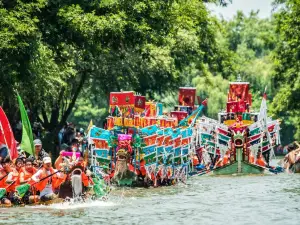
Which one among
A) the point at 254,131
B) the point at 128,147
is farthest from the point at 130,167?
the point at 254,131

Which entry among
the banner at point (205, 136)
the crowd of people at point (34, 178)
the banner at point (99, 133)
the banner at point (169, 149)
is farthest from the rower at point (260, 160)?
the crowd of people at point (34, 178)

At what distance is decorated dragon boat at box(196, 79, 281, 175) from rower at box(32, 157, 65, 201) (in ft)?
44.5

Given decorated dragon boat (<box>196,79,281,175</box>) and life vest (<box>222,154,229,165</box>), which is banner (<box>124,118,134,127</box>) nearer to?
decorated dragon boat (<box>196,79,281,175</box>)

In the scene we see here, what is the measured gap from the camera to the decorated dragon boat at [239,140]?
37.2 meters

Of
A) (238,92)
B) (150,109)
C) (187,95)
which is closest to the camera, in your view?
(150,109)

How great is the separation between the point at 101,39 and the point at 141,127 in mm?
5139

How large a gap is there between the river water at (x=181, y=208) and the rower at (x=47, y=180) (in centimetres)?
34

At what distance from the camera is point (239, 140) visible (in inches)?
1485

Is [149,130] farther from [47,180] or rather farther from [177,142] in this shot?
[47,180]

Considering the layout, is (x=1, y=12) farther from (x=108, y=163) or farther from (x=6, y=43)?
(x=108, y=163)

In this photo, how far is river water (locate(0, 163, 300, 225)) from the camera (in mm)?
21609

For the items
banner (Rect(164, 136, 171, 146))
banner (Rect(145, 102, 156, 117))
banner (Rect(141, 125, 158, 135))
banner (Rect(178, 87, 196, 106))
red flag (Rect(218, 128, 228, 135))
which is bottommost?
banner (Rect(164, 136, 171, 146))

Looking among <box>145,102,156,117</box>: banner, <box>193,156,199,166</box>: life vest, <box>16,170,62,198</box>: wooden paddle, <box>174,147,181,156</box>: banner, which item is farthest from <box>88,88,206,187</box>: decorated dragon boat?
<box>193,156,199,166</box>: life vest

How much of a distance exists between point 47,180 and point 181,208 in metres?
3.29
